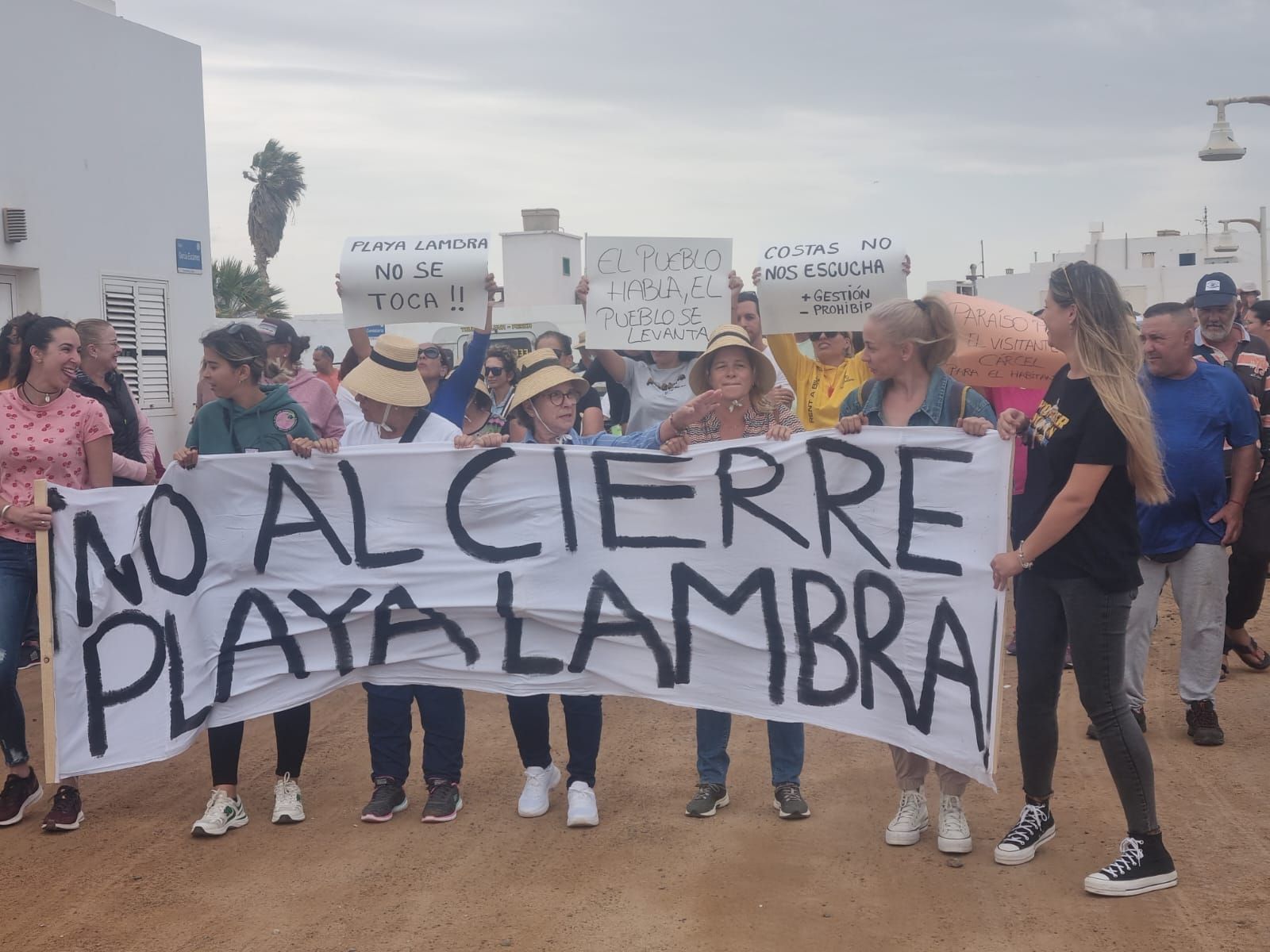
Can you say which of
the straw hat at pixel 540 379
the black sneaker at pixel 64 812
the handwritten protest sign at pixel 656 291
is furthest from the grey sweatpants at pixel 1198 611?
the black sneaker at pixel 64 812

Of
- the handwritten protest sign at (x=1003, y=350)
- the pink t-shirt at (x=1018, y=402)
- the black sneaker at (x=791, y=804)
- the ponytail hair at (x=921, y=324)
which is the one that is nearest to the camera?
the ponytail hair at (x=921, y=324)

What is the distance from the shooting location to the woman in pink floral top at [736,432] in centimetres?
512

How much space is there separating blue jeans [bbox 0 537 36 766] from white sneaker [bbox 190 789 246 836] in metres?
0.88

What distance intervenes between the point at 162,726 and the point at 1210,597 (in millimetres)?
4804

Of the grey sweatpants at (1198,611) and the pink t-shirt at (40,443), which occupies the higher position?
the pink t-shirt at (40,443)

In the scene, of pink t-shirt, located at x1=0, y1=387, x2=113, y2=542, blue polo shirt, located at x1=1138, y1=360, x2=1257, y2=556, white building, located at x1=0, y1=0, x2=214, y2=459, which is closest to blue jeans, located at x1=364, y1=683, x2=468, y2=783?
pink t-shirt, located at x1=0, y1=387, x2=113, y2=542

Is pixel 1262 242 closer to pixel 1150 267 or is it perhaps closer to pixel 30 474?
pixel 1150 267

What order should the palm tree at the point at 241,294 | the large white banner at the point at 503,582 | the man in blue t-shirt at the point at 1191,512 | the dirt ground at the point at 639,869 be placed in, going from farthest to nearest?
1. the palm tree at the point at 241,294
2. the man in blue t-shirt at the point at 1191,512
3. the large white banner at the point at 503,582
4. the dirt ground at the point at 639,869

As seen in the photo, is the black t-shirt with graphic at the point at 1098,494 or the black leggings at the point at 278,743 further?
the black leggings at the point at 278,743

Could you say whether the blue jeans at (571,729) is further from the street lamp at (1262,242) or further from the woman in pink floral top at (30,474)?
the street lamp at (1262,242)

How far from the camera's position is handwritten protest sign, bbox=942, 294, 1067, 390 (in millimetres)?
5762

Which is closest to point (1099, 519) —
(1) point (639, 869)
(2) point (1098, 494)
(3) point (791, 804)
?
(2) point (1098, 494)

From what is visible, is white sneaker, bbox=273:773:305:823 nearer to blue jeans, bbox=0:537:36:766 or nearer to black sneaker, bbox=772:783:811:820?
blue jeans, bbox=0:537:36:766

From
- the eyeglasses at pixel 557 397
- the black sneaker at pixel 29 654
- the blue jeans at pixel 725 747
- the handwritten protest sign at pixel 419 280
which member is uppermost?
the handwritten protest sign at pixel 419 280
